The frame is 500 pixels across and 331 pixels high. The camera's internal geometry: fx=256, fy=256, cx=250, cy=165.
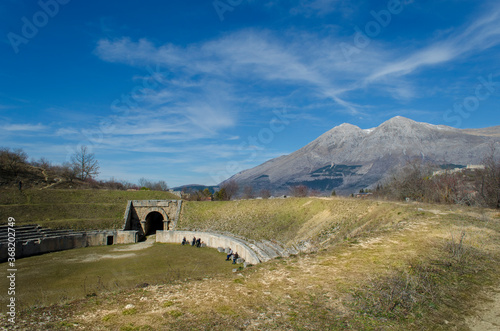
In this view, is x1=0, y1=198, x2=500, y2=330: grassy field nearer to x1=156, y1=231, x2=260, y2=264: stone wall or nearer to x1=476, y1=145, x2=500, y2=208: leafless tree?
x1=156, y1=231, x2=260, y2=264: stone wall

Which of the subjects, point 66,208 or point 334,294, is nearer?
point 334,294

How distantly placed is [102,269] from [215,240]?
12.1 m

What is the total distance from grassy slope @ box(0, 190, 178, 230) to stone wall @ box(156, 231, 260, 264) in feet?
26.9

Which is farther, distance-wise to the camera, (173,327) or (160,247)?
(160,247)

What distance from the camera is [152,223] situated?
4491 centimetres

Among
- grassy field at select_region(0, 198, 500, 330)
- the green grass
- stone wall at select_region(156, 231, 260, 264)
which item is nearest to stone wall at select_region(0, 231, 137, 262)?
the green grass

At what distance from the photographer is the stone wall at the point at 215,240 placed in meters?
23.0

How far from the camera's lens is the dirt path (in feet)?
19.0

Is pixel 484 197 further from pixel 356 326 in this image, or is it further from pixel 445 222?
pixel 356 326

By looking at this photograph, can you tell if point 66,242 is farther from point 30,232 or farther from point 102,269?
point 102,269

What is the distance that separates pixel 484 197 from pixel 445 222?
1579 centimetres

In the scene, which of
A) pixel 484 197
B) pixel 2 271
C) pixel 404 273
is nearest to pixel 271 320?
pixel 404 273

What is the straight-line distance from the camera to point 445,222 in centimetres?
1641

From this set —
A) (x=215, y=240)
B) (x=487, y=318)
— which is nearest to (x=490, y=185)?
(x=487, y=318)
